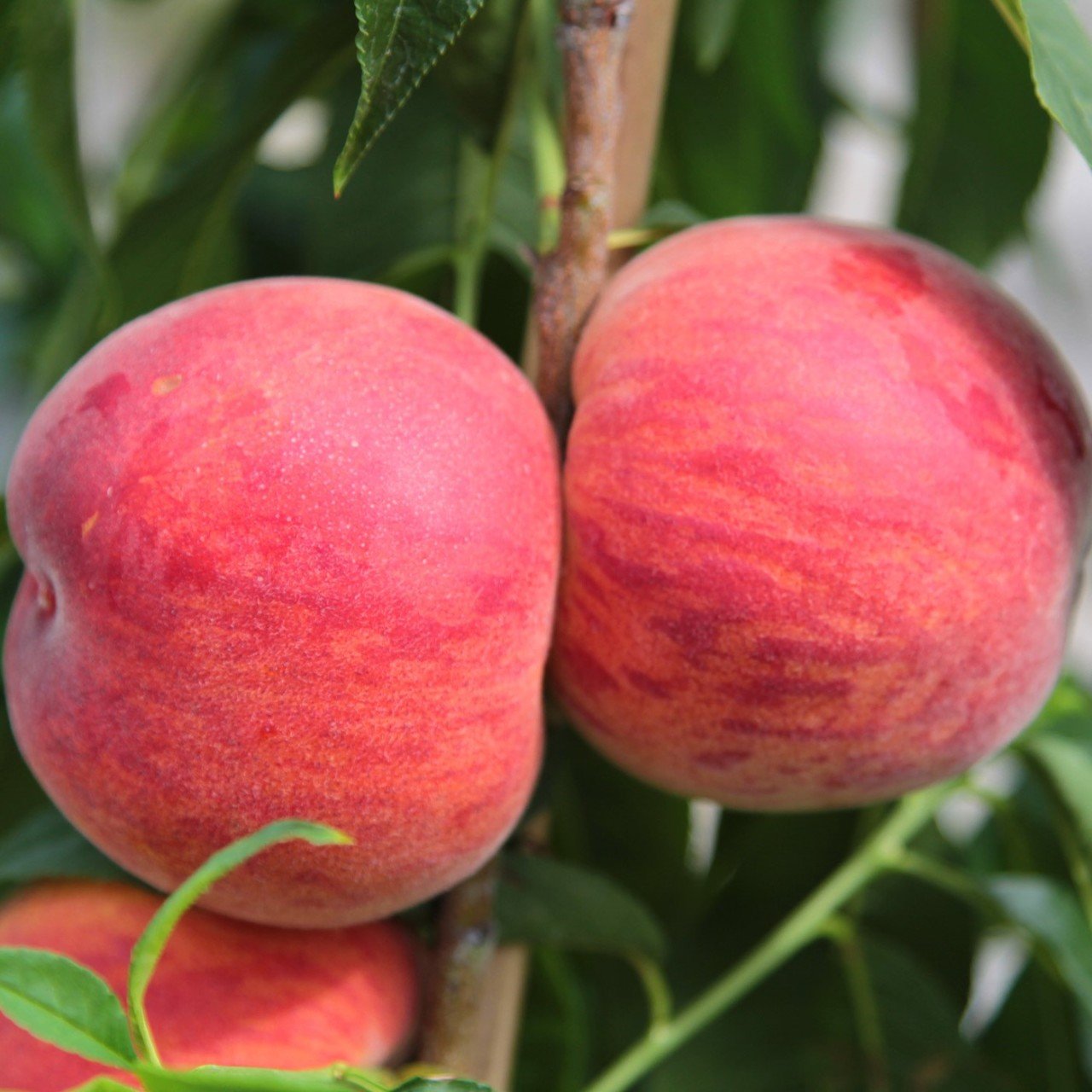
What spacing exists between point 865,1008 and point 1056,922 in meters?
0.11

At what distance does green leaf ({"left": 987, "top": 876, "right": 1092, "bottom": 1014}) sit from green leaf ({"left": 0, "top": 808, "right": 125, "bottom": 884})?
0.35 m

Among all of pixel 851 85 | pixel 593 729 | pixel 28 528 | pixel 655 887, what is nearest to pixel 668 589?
pixel 593 729

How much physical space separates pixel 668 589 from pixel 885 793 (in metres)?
0.10

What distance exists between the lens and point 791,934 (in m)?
0.53

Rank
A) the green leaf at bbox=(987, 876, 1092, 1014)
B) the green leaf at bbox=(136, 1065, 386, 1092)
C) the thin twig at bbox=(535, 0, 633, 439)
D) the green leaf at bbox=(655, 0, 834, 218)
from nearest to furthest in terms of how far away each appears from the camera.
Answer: the green leaf at bbox=(136, 1065, 386, 1092)
the thin twig at bbox=(535, 0, 633, 439)
the green leaf at bbox=(987, 876, 1092, 1014)
the green leaf at bbox=(655, 0, 834, 218)

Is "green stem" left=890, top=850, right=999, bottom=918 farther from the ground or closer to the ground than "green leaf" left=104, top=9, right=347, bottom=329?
closer to the ground

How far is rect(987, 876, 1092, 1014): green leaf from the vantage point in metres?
0.48

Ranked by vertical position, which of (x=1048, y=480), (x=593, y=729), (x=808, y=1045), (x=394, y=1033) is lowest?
(x=808, y=1045)

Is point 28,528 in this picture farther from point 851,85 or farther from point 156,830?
point 851,85

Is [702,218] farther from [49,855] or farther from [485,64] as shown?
[49,855]

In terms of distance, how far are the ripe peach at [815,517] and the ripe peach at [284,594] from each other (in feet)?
0.10

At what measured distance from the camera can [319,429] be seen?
0.32 metres

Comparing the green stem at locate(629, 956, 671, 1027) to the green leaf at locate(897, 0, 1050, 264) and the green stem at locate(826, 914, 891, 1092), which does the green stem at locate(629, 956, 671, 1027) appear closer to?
the green stem at locate(826, 914, 891, 1092)

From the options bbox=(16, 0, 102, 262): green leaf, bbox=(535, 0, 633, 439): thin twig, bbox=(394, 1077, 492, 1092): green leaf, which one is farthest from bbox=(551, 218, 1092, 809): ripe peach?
bbox=(16, 0, 102, 262): green leaf
